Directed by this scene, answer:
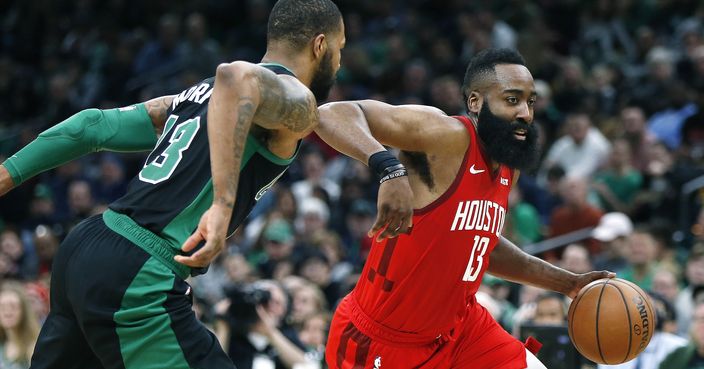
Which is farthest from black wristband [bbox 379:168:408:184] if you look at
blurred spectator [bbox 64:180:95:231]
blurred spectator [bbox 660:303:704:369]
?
blurred spectator [bbox 64:180:95:231]

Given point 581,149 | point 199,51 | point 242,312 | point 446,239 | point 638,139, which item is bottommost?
point 199,51

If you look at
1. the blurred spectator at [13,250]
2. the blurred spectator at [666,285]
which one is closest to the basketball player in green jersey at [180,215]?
the blurred spectator at [666,285]

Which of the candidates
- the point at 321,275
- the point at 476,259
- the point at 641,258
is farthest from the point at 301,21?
the point at 321,275

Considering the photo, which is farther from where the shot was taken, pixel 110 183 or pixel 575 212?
pixel 110 183

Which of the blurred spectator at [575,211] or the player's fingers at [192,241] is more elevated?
the player's fingers at [192,241]

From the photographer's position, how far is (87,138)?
4555mm

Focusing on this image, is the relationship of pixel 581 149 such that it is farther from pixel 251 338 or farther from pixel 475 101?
pixel 475 101

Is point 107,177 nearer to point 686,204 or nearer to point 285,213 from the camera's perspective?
point 285,213

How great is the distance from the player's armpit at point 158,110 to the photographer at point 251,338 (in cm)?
373

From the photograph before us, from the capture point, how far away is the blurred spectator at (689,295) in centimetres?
904

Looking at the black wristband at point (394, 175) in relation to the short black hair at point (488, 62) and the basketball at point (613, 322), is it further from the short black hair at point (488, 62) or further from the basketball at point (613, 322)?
the basketball at point (613, 322)

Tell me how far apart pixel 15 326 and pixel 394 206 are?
5.57 meters

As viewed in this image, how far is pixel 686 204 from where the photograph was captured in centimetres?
1080

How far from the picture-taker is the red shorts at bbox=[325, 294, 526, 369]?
17.1 ft
